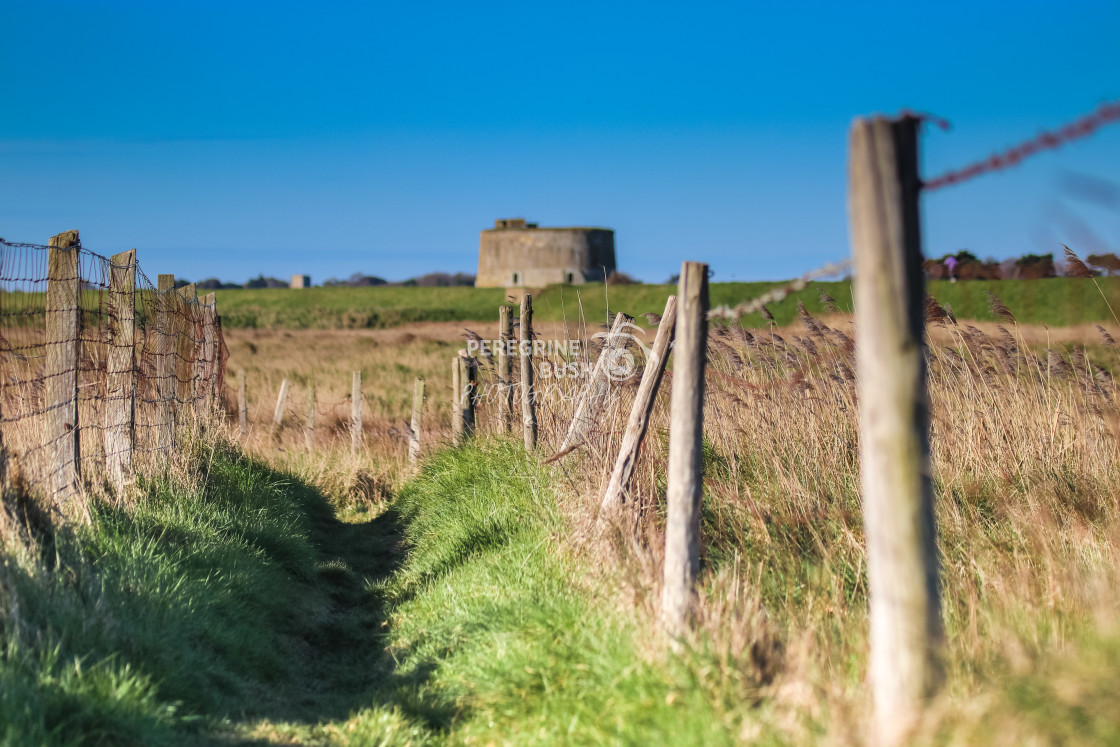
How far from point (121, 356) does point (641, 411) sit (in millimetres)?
4198

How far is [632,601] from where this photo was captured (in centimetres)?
409

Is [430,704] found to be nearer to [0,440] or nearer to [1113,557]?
[0,440]

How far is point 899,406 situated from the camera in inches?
97.0

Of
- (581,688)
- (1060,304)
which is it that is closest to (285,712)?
(581,688)

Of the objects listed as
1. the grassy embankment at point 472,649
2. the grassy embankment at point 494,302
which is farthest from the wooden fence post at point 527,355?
the grassy embankment at point 494,302

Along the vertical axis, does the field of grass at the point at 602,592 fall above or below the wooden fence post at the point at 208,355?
below

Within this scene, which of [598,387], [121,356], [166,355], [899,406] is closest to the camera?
[899,406]

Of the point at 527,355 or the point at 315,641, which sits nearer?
the point at 315,641

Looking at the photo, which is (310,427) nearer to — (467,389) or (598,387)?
(467,389)

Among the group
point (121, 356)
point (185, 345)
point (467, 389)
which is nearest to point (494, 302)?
point (467, 389)

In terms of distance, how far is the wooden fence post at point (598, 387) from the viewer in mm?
6180

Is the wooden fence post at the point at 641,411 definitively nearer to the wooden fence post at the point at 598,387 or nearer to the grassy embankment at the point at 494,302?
the wooden fence post at the point at 598,387

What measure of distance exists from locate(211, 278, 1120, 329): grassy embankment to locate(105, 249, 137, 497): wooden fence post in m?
11.4

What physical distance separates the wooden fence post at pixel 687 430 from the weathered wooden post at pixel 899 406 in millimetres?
1399
